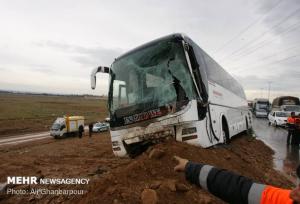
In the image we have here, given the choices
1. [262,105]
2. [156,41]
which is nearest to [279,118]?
[262,105]

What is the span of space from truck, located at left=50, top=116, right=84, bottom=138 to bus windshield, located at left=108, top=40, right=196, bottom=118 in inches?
1140

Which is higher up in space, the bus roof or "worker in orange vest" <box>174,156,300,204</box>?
the bus roof

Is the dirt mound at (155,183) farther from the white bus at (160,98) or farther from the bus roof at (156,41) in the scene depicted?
the bus roof at (156,41)

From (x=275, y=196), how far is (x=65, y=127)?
1445 inches

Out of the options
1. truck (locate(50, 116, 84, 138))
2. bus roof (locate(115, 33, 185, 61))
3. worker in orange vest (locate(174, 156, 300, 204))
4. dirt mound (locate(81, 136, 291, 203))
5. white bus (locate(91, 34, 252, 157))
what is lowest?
truck (locate(50, 116, 84, 138))

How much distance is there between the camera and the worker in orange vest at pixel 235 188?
5.83ft

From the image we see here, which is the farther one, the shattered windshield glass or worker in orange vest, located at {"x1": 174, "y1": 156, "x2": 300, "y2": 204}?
the shattered windshield glass

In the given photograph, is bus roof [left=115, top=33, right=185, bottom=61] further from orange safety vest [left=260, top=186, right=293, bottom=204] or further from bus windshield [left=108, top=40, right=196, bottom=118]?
orange safety vest [left=260, top=186, right=293, bottom=204]

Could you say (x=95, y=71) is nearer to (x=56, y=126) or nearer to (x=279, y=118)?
(x=279, y=118)

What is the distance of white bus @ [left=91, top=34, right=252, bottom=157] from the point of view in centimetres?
698

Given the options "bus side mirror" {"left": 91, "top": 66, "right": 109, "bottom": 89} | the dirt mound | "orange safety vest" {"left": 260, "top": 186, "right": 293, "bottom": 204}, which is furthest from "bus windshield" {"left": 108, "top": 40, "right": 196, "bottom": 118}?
"orange safety vest" {"left": 260, "top": 186, "right": 293, "bottom": 204}

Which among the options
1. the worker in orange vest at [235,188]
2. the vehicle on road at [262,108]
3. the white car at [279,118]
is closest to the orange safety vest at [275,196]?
the worker in orange vest at [235,188]

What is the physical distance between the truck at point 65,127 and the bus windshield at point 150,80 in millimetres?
28945

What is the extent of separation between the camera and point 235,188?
210cm
